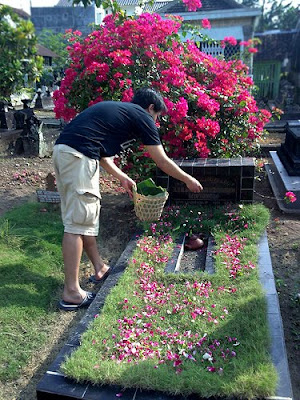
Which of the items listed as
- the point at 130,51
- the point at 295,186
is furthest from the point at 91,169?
the point at 295,186

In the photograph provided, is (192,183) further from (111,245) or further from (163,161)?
(111,245)

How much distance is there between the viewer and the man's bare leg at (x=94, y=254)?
3.29 metres

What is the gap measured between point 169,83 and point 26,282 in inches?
110

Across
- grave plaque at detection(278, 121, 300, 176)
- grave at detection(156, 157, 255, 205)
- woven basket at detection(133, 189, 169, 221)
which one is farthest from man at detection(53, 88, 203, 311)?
grave plaque at detection(278, 121, 300, 176)

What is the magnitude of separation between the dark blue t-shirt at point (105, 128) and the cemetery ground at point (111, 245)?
126 cm

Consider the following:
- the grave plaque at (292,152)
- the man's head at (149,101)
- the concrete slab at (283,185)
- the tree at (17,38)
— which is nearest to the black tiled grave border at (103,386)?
the man's head at (149,101)

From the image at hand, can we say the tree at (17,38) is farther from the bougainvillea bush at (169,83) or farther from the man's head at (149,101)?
the bougainvillea bush at (169,83)

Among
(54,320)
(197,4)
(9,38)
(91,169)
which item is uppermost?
(197,4)

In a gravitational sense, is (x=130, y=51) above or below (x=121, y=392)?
above

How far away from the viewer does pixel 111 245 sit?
13.9ft

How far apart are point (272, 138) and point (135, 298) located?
26.4 ft

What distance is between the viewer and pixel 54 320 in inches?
118

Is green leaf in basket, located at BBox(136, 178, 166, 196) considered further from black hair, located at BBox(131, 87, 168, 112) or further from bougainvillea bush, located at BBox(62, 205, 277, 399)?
black hair, located at BBox(131, 87, 168, 112)

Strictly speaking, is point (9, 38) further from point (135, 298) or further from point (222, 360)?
point (222, 360)
